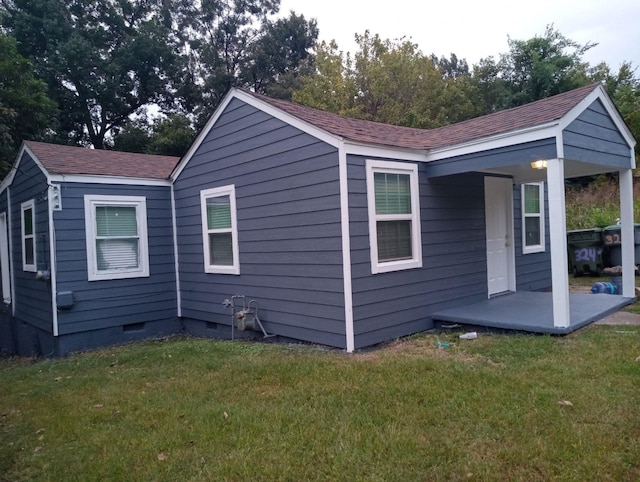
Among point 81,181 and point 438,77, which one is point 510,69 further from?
point 81,181

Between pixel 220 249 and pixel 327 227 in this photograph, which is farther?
pixel 220 249

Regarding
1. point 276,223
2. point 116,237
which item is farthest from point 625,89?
point 116,237

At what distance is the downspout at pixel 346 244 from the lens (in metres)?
5.75

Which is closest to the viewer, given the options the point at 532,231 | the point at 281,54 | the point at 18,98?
the point at 532,231

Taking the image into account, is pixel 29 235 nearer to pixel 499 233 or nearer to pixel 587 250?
pixel 499 233

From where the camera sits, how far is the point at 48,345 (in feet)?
27.5

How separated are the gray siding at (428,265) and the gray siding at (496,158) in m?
0.28

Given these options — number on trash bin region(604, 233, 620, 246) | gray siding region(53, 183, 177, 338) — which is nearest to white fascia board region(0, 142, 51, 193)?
gray siding region(53, 183, 177, 338)

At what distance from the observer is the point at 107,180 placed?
8227 millimetres

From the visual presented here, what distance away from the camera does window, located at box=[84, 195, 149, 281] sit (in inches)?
316

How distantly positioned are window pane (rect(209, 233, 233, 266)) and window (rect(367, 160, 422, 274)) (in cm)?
281

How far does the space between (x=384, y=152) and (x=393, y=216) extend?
86cm

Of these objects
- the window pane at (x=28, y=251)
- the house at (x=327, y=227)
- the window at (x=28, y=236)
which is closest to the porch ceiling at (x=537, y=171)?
the house at (x=327, y=227)

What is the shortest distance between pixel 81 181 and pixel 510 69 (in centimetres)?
2298
